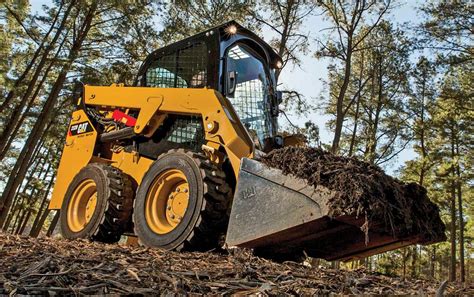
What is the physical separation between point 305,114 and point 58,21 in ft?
31.8

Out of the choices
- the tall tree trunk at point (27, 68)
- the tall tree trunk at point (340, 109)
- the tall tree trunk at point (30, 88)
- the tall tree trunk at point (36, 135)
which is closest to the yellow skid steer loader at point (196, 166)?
the tall tree trunk at point (30, 88)

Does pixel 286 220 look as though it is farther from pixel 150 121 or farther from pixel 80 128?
pixel 80 128

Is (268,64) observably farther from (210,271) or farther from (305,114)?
(305,114)

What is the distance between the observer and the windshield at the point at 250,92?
5742 mm

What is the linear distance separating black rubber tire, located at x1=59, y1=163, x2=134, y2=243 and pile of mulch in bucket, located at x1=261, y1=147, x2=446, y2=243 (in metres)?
2.43

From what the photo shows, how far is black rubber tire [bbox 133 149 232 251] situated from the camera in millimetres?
4523

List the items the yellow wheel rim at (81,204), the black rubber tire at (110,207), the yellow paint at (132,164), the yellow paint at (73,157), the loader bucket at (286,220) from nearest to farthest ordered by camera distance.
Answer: the loader bucket at (286,220)
the black rubber tire at (110,207)
the yellow paint at (132,164)
the yellow wheel rim at (81,204)
the yellow paint at (73,157)

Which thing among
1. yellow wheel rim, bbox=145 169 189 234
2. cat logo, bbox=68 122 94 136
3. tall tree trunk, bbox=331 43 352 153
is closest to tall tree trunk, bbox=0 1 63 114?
cat logo, bbox=68 122 94 136

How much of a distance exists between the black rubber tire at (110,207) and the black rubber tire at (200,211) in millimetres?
979

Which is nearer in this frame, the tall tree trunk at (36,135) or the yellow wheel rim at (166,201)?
the yellow wheel rim at (166,201)

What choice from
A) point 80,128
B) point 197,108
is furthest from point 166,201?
point 80,128

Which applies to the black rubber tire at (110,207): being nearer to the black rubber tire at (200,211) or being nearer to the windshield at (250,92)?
the black rubber tire at (200,211)

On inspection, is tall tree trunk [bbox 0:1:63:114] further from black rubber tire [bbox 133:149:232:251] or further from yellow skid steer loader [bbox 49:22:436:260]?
black rubber tire [bbox 133:149:232:251]

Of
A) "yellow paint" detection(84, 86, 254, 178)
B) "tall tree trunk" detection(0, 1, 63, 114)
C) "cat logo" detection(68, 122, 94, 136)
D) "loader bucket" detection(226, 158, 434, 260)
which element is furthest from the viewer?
"tall tree trunk" detection(0, 1, 63, 114)
